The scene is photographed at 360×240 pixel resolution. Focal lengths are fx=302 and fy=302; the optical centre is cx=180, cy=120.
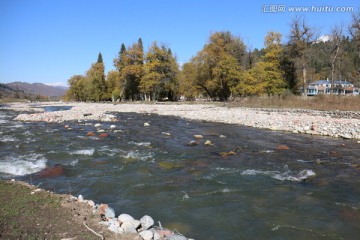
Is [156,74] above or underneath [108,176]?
above

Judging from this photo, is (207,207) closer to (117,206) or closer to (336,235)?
(117,206)

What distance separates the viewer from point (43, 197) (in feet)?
20.2

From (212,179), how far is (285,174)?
2427 mm

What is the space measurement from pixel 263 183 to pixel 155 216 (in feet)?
12.0

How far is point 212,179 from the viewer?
8930mm

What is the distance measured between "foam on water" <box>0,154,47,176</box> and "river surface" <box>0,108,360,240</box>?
3 cm

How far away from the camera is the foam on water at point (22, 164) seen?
9.36 meters

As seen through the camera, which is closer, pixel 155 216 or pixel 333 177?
pixel 155 216

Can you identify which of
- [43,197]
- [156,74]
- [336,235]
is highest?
[156,74]

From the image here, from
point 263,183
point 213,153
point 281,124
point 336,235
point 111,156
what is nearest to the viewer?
point 336,235

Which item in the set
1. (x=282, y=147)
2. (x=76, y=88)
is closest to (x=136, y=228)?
(x=282, y=147)

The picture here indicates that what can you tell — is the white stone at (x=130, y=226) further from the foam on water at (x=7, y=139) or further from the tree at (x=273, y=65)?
the tree at (x=273, y=65)

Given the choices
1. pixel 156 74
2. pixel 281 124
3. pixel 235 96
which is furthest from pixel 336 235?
pixel 156 74

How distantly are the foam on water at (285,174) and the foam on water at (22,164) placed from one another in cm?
670
